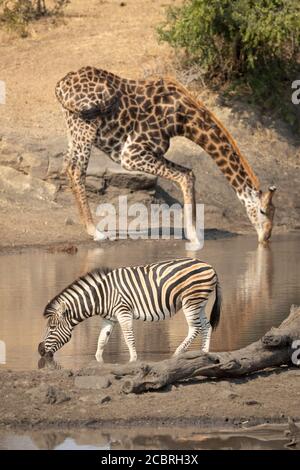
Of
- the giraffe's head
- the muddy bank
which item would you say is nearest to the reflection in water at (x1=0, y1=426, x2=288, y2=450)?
the muddy bank

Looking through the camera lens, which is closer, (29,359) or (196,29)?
(29,359)

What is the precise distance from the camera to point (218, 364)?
10453mm

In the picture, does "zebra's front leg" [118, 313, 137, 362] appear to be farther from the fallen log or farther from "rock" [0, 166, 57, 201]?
"rock" [0, 166, 57, 201]

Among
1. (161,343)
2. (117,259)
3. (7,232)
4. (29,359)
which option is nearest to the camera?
(29,359)

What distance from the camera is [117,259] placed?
56.9ft

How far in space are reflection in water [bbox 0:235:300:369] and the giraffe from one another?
0.70 metres

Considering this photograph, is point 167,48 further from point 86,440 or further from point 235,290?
point 86,440

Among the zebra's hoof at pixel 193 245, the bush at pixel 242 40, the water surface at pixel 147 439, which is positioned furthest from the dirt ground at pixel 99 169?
the zebra's hoof at pixel 193 245

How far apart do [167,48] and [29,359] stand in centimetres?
1468

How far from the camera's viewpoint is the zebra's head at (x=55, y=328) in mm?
11344

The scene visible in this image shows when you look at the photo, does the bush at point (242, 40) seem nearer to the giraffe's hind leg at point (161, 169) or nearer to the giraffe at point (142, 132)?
the giraffe at point (142, 132)

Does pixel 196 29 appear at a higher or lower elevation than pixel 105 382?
higher
